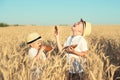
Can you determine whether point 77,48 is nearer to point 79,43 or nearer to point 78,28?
point 79,43

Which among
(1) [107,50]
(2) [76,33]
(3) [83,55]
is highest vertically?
Result: (2) [76,33]

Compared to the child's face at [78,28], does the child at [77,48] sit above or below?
below

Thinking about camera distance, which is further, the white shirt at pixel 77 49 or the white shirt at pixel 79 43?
the white shirt at pixel 79 43

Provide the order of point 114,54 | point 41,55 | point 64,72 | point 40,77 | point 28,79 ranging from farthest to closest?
point 114,54 < point 41,55 < point 64,72 < point 40,77 < point 28,79

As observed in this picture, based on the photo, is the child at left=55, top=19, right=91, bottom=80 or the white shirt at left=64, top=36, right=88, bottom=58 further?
the white shirt at left=64, top=36, right=88, bottom=58

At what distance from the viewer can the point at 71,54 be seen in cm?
387

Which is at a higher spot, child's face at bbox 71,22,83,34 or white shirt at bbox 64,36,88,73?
child's face at bbox 71,22,83,34

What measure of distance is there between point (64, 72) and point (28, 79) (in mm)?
658

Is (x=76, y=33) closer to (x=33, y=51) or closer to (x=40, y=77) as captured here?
(x=33, y=51)

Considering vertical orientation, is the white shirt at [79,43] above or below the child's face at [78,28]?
below

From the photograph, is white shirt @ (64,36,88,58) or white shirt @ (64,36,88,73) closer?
white shirt @ (64,36,88,73)

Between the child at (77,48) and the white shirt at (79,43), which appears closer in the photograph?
the child at (77,48)

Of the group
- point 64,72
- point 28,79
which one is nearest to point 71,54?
point 64,72

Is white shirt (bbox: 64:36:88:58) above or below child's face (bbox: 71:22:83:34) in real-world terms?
below
